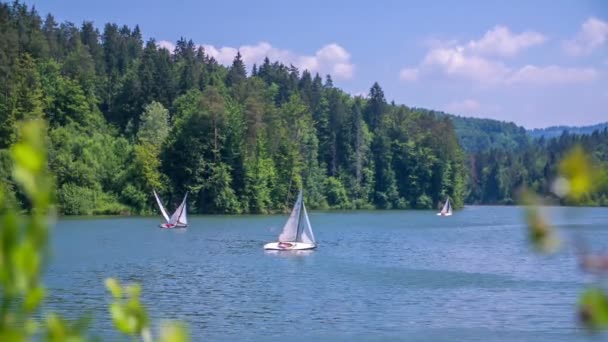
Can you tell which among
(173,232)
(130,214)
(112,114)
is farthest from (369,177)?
(173,232)

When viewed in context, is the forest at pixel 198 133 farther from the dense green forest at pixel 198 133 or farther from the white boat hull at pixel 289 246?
the white boat hull at pixel 289 246

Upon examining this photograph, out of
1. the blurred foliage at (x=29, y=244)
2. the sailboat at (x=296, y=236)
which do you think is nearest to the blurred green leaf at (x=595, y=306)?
the blurred foliage at (x=29, y=244)

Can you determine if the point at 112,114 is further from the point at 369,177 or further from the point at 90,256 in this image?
the point at 90,256

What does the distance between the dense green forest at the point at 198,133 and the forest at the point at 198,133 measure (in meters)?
0.16

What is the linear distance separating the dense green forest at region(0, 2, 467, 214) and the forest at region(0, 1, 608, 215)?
162 mm

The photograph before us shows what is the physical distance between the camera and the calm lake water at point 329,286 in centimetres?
2322

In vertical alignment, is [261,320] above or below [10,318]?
below

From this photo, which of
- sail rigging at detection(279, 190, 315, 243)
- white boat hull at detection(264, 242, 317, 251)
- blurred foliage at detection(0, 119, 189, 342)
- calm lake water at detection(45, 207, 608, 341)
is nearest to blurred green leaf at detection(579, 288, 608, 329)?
blurred foliage at detection(0, 119, 189, 342)

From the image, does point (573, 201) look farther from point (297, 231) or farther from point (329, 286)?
point (297, 231)

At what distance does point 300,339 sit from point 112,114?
8270 cm

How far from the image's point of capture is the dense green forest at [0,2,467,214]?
81.2 m

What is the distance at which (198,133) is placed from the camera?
3447 inches

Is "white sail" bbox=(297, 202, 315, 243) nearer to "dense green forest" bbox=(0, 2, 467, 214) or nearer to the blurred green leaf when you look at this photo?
"dense green forest" bbox=(0, 2, 467, 214)

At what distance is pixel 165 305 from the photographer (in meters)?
26.8
